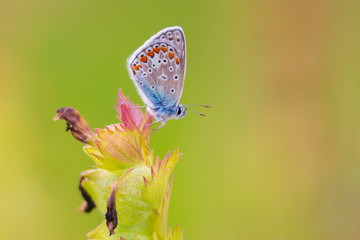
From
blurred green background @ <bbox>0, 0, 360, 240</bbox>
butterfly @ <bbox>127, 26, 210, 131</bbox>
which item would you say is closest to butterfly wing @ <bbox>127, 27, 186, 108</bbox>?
butterfly @ <bbox>127, 26, 210, 131</bbox>

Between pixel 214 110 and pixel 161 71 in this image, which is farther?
pixel 214 110

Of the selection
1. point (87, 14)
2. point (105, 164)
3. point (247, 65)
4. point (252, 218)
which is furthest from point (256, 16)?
point (105, 164)

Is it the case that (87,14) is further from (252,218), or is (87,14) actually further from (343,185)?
(343,185)

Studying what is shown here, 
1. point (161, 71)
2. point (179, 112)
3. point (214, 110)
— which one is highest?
point (161, 71)

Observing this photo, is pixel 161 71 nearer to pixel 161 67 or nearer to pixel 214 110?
pixel 161 67

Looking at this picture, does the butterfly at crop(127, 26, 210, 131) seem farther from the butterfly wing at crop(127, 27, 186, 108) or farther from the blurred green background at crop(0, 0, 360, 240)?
the blurred green background at crop(0, 0, 360, 240)

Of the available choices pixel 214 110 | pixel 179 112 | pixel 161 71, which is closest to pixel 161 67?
pixel 161 71
